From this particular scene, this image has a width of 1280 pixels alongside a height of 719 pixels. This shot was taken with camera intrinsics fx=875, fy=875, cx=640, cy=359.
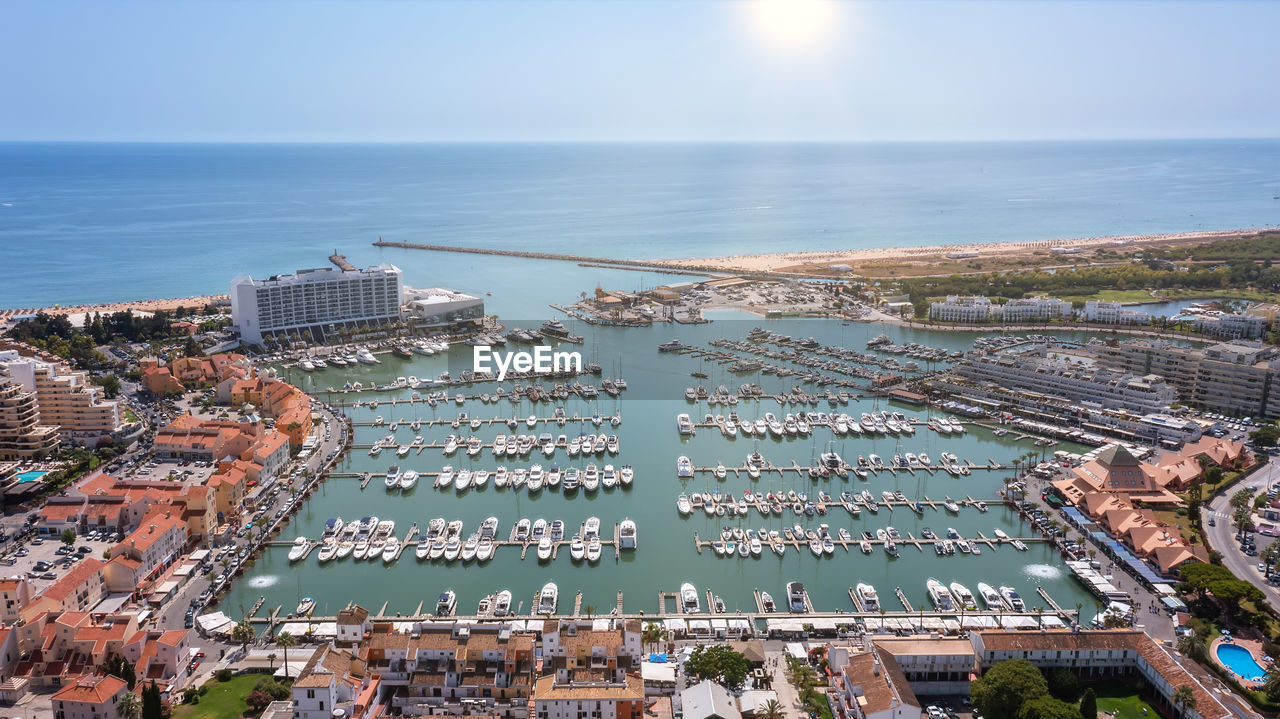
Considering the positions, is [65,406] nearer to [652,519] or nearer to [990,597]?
[652,519]

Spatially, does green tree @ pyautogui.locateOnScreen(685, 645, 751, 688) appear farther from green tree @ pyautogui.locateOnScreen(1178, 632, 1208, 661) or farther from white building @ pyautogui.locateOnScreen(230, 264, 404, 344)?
white building @ pyautogui.locateOnScreen(230, 264, 404, 344)

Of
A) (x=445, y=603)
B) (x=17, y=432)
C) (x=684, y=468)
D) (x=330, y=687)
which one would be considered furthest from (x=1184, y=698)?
(x=17, y=432)


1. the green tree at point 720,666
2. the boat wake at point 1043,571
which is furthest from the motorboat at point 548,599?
the boat wake at point 1043,571

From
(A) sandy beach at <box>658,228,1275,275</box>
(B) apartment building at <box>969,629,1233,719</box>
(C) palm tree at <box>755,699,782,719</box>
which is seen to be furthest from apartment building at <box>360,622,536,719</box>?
(A) sandy beach at <box>658,228,1275,275</box>

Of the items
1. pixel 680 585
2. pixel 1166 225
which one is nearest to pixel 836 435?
pixel 680 585

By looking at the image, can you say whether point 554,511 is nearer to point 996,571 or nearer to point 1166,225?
point 996,571
